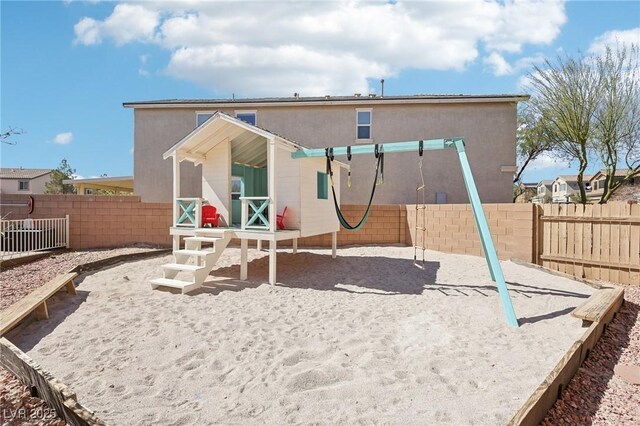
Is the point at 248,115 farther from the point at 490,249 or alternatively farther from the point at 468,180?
the point at 490,249

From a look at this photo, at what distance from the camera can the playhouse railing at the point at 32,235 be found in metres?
10.6

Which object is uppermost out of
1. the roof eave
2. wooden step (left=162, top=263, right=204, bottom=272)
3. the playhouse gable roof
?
the roof eave

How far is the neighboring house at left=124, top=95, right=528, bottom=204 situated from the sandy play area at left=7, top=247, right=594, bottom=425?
28.6ft

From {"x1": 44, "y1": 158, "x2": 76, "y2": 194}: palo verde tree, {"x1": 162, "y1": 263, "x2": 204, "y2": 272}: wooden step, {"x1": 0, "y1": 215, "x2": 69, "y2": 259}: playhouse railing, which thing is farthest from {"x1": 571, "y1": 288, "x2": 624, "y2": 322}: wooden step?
{"x1": 44, "y1": 158, "x2": 76, "y2": 194}: palo verde tree

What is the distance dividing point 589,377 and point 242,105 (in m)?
15.6

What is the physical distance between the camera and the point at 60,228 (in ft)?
39.9

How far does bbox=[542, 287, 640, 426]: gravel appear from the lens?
320 centimetres

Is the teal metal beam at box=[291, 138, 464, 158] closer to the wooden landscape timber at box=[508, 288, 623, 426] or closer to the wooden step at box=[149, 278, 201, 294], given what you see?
the wooden landscape timber at box=[508, 288, 623, 426]

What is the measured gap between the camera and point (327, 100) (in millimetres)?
15852

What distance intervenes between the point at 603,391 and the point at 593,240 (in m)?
6.11

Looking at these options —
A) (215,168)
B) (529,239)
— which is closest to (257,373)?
(215,168)

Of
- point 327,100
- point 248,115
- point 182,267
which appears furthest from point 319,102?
point 182,267

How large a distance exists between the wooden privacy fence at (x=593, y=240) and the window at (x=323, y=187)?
5853 millimetres

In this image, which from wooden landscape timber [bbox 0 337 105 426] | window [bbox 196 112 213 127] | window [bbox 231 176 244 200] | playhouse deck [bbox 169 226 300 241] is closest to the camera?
wooden landscape timber [bbox 0 337 105 426]
